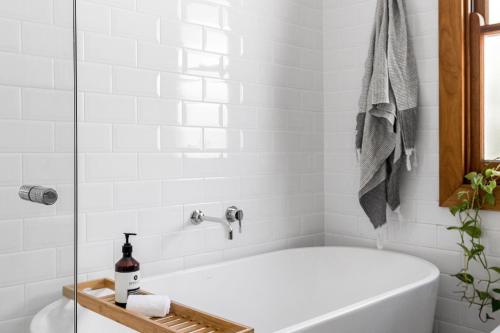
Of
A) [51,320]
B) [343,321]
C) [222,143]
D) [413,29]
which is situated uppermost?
[413,29]

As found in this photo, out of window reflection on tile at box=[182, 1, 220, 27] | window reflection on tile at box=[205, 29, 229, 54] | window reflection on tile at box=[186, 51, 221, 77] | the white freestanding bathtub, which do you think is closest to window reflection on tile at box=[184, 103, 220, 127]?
window reflection on tile at box=[186, 51, 221, 77]

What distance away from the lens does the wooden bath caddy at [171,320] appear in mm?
1210

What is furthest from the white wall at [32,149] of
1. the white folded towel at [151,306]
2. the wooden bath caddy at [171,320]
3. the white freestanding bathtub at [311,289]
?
the white freestanding bathtub at [311,289]

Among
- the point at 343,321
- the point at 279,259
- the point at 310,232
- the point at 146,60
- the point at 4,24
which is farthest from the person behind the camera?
the point at 310,232

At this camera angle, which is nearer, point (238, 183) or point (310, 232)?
point (238, 183)

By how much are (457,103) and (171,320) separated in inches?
64.5

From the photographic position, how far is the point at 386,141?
7.92 feet

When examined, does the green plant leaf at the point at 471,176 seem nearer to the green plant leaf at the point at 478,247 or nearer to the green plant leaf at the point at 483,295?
the green plant leaf at the point at 478,247

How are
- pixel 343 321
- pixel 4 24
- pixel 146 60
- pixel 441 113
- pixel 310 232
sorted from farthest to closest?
pixel 310 232, pixel 441 113, pixel 146 60, pixel 343 321, pixel 4 24

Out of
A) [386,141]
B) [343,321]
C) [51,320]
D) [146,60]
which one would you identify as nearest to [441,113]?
[386,141]

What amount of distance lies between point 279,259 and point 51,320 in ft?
5.73

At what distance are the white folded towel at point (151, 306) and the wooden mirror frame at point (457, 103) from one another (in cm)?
149

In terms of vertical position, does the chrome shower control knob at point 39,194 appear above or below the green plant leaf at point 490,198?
above

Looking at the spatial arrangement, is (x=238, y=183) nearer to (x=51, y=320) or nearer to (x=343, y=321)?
(x=343, y=321)
